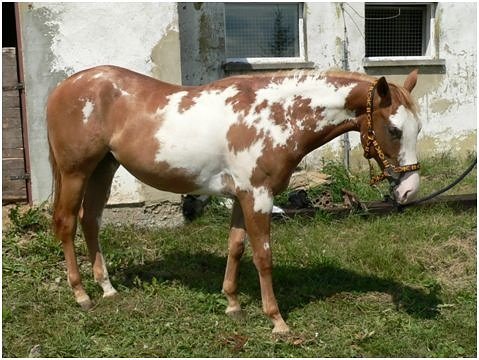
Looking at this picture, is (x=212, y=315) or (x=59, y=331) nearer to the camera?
(x=59, y=331)

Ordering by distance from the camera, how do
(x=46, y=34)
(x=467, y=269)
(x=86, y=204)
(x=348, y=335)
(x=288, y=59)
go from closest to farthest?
(x=348, y=335) → (x=86, y=204) → (x=467, y=269) → (x=46, y=34) → (x=288, y=59)

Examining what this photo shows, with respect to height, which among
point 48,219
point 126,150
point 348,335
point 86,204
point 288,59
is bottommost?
point 348,335

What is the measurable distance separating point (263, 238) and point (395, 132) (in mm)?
1215

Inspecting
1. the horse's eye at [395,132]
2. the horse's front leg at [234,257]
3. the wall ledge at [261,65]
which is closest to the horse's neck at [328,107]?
the horse's eye at [395,132]

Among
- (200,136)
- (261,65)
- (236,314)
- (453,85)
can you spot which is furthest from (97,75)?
(453,85)

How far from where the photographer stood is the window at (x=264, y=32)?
24.8 ft

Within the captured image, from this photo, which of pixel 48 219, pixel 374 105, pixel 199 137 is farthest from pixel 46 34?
pixel 374 105

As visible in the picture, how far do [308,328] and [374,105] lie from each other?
174 centimetres

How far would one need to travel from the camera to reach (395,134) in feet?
11.5

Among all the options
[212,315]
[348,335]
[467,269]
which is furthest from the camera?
[467,269]

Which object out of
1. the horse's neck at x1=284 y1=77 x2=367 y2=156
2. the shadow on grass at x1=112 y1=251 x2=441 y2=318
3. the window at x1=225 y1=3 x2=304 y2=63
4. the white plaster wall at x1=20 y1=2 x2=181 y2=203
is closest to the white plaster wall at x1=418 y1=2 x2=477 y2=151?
the window at x1=225 y1=3 x2=304 y2=63

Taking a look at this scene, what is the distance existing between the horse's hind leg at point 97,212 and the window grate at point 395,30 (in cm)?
552

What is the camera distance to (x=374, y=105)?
354 centimetres

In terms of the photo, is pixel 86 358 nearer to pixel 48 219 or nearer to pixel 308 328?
pixel 308 328
